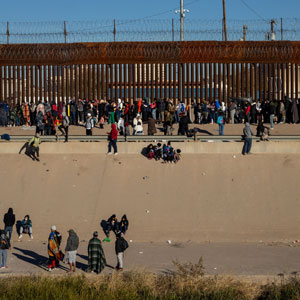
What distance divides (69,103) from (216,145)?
7.23 m

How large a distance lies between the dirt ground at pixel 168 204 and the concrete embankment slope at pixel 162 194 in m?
0.03

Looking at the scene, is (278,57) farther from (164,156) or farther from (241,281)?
(241,281)

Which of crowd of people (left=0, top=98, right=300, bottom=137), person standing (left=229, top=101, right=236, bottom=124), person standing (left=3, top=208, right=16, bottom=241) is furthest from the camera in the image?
person standing (left=229, top=101, right=236, bottom=124)

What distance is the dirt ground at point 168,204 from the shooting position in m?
19.4

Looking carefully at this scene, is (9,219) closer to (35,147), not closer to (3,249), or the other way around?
(3,249)

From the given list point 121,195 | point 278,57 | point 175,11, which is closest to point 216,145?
point 121,195

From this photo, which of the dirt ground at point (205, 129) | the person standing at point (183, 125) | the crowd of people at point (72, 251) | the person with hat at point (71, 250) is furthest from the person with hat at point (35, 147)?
the person with hat at point (71, 250)

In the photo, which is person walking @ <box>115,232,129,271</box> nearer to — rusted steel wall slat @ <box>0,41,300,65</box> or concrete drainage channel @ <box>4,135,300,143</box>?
concrete drainage channel @ <box>4,135,300,143</box>

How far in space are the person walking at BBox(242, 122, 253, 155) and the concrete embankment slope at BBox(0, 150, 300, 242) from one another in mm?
264

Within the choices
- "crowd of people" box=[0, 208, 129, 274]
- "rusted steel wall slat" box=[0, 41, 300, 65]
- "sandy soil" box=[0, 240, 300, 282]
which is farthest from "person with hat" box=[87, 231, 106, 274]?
"rusted steel wall slat" box=[0, 41, 300, 65]

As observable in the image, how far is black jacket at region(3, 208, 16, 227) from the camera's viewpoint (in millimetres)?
20328

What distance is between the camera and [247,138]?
80.2 ft

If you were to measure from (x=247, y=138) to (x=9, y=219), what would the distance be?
8031 mm

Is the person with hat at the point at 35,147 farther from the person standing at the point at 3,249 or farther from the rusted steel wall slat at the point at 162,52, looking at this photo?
the rusted steel wall slat at the point at 162,52
